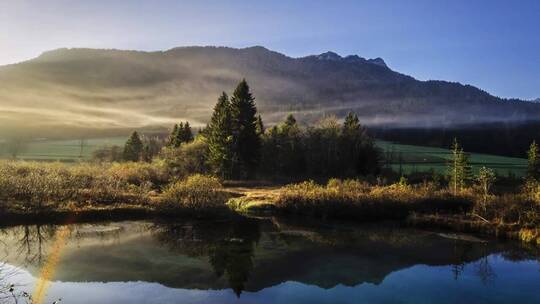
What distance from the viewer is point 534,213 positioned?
38531 millimetres

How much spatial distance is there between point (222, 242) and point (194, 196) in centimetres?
1224

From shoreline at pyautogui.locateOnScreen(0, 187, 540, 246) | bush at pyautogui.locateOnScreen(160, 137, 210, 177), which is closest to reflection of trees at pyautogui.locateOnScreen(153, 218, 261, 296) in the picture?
shoreline at pyautogui.locateOnScreen(0, 187, 540, 246)

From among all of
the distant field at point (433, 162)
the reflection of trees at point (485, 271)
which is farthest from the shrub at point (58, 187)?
the distant field at point (433, 162)

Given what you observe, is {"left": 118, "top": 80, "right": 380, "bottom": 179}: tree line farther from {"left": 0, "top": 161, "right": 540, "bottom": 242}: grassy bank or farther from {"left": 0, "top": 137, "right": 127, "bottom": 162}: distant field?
{"left": 0, "top": 137, "right": 127, "bottom": 162}: distant field

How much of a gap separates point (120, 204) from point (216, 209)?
8.59 m

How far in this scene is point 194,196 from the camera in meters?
44.2

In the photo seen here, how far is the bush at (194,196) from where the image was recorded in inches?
1700

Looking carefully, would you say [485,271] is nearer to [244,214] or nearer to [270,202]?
[244,214]

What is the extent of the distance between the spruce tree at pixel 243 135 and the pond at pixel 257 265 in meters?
32.0

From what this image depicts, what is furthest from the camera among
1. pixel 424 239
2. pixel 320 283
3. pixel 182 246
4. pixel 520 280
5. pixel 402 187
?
pixel 402 187

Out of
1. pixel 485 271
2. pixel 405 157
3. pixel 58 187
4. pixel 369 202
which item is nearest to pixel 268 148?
pixel 369 202

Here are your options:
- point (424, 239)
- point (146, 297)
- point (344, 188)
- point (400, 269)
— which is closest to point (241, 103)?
point (344, 188)

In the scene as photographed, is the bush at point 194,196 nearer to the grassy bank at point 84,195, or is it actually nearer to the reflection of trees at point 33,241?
the grassy bank at point 84,195

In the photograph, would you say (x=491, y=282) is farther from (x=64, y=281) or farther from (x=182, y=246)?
(x=64, y=281)
